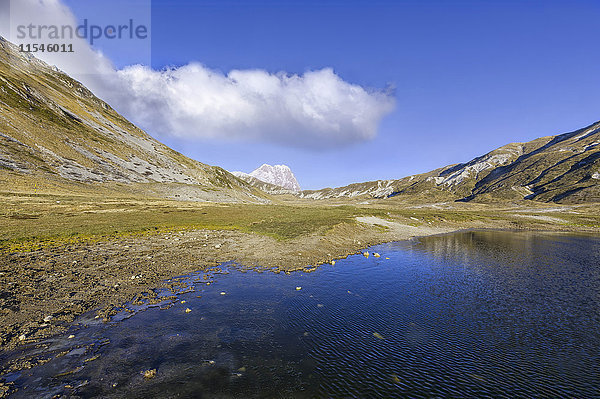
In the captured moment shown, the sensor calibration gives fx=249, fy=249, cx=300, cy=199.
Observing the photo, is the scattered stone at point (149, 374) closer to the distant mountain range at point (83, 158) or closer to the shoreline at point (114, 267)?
the shoreline at point (114, 267)

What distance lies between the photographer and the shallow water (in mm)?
9633

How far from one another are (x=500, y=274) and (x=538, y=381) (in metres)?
19.8

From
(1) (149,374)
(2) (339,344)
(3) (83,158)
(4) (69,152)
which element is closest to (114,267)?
(1) (149,374)

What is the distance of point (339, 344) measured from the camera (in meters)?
12.9

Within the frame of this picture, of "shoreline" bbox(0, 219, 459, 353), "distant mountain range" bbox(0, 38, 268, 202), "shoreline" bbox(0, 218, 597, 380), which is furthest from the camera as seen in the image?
"distant mountain range" bbox(0, 38, 268, 202)

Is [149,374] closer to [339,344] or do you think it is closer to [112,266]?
[339,344]

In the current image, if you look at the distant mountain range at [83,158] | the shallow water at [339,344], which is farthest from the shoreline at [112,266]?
the distant mountain range at [83,158]

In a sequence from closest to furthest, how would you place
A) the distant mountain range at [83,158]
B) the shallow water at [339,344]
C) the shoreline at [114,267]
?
the shallow water at [339,344]
the shoreline at [114,267]
the distant mountain range at [83,158]

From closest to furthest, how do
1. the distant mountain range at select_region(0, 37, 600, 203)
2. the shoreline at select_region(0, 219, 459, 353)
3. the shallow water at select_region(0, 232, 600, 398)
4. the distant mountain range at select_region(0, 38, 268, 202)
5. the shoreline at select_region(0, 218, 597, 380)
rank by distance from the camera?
the shallow water at select_region(0, 232, 600, 398), the shoreline at select_region(0, 218, 597, 380), the shoreline at select_region(0, 219, 459, 353), the distant mountain range at select_region(0, 38, 268, 202), the distant mountain range at select_region(0, 37, 600, 203)

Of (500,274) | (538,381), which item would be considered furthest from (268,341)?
(500,274)

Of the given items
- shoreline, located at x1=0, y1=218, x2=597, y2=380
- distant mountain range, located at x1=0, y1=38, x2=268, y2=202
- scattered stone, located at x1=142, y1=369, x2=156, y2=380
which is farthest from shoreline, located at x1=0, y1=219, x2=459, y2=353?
distant mountain range, located at x1=0, y1=38, x2=268, y2=202

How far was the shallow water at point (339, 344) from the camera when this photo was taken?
963 cm

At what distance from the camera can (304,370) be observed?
10.7 m

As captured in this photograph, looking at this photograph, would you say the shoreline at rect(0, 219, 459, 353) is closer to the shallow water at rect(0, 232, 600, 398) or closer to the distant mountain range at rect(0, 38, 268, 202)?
the shallow water at rect(0, 232, 600, 398)
